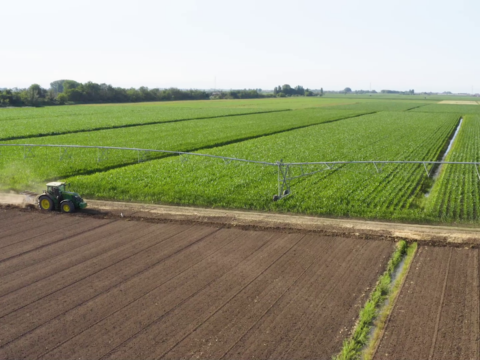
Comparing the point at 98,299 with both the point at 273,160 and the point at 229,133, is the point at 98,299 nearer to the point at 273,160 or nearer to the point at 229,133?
the point at 273,160

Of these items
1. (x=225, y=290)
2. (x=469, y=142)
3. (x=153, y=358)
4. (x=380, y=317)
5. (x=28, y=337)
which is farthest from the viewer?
(x=469, y=142)

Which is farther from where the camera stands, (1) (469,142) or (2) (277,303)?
(1) (469,142)

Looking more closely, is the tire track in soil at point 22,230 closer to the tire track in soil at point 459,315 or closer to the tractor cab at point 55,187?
the tractor cab at point 55,187

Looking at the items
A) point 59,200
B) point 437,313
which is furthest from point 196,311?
point 59,200

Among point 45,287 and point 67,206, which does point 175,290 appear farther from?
point 67,206

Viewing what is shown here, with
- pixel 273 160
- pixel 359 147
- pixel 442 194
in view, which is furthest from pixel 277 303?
pixel 359 147

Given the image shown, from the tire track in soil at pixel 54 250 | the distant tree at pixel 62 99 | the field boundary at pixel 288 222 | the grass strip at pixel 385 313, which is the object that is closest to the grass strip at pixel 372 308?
the grass strip at pixel 385 313
